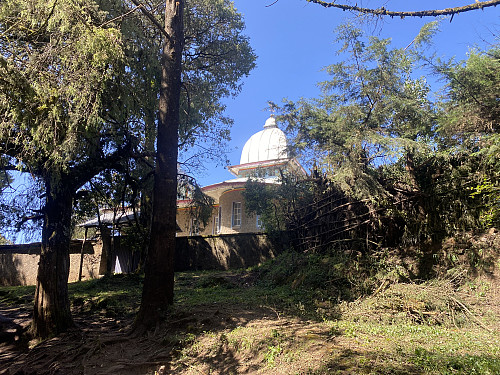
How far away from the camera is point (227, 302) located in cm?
746

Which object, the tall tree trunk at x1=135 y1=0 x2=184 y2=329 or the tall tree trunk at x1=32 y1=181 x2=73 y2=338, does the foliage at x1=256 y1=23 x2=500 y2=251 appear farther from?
the tall tree trunk at x1=32 y1=181 x2=73 y2=338

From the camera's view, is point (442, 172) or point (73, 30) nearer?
point (73, 30)

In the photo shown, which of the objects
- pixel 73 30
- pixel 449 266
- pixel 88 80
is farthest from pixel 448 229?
pixel 73 30

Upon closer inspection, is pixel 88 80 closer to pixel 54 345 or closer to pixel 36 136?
pixel 36 136

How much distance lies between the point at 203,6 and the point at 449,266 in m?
10.00

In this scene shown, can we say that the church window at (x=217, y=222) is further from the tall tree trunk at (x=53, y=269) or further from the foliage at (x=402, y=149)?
the tall tree trunk at (x=53, y=269)

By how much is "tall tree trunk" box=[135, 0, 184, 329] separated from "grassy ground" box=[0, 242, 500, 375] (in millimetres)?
420

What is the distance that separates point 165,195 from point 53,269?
9.28 feet

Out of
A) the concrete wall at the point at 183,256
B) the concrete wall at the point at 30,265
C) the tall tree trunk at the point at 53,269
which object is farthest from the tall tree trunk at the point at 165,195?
the concrete wall at the point at 30,265

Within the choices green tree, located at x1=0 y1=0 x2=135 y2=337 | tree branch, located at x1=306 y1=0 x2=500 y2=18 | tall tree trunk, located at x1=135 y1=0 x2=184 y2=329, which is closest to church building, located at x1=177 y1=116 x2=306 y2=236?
tall tree trunk, located at x1=135 y1=0 x2=184 y2=329

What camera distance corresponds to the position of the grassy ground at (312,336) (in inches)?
156

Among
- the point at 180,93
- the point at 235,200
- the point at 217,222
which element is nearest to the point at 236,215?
the point at 235,200

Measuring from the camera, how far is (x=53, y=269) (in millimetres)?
7059

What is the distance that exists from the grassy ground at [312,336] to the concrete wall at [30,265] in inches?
343
